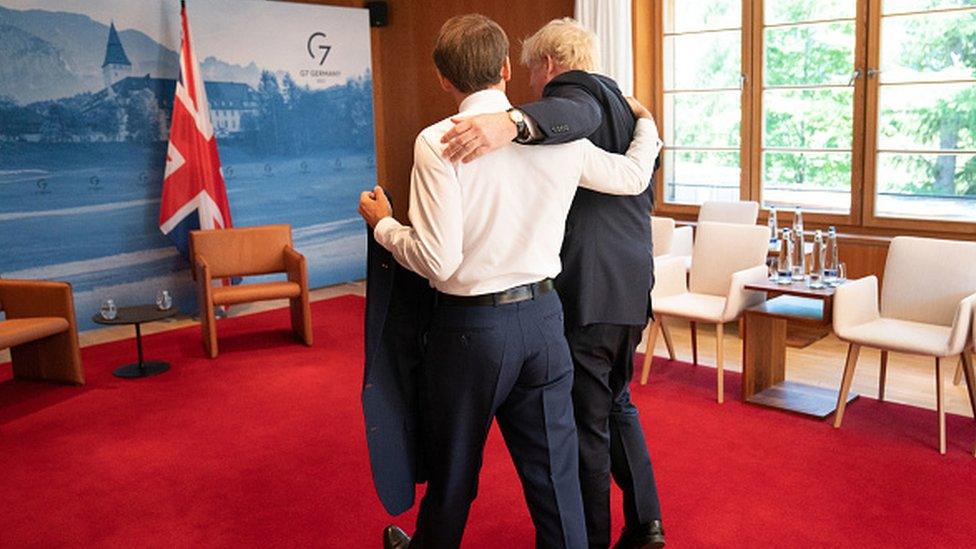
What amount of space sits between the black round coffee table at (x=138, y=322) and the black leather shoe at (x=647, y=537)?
3.89 metres

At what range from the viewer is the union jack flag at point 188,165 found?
25.3 feet

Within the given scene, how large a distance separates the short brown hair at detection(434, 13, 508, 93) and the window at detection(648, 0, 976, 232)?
16.0 ft

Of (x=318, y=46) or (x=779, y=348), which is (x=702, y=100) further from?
(x=318, y=46)

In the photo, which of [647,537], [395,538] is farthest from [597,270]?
[395,538]

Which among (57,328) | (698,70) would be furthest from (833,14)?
(57,328)

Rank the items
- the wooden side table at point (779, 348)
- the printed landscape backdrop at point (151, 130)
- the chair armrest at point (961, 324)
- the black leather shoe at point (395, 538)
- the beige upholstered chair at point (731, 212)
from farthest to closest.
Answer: the printed landscape backdrop at point (151, 130) → the beige upholstered chair at point (731, 212) → the wooden side table at point (779, 348) → the chair armrest at point (961, 324) → the black leather shoe at point (395, 538)

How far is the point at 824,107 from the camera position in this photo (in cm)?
675

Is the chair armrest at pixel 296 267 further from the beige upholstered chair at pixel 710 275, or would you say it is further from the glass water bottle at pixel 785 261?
the glass water bottle at pixel 785 261

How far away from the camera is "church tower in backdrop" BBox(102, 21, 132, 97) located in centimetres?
759

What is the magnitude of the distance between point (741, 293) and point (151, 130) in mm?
5324

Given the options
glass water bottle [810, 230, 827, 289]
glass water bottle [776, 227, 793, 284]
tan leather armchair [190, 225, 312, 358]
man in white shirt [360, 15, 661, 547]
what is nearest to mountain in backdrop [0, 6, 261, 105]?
tan leather armchair [190, 225, 312, 358]

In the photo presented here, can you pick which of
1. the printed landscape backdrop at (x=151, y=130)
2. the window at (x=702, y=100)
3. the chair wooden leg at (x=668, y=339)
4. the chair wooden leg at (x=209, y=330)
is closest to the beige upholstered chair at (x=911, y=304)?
the chair wooden leg at (x=668, y=339)

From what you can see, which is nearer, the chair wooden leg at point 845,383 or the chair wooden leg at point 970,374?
the chair wooden leg at point 970,374

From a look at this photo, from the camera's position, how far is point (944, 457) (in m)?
4.11
